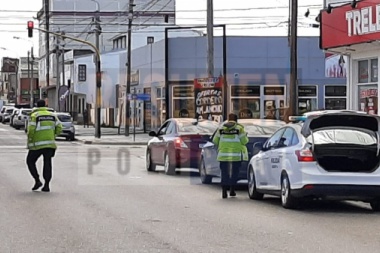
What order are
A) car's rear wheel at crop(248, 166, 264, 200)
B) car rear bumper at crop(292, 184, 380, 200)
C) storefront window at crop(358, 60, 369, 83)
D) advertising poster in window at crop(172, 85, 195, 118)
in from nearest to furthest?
1. car rear bumper at crop(292, 184, 380, 200)
2. car's rear wheel at crop(248, 166, 264, 200)
3. storefront window at crop(358, 60, 369, 83)
4. advertising poster in window at crop(172, 85, 195, 118)

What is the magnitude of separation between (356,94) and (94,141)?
1999 centimetres

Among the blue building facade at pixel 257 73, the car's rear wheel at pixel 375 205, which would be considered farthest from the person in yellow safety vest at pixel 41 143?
the blue building facade at pixel 257 73

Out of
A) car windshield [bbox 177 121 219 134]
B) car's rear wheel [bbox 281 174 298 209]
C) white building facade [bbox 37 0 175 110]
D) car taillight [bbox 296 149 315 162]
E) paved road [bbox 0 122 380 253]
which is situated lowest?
paved road [bbox 0 122 380 253]

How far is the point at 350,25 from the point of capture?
24.8 m

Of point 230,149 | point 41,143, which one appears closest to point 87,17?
point 41,143

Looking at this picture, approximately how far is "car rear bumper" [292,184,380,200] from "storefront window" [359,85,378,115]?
11831mm

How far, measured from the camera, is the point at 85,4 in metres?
96.2

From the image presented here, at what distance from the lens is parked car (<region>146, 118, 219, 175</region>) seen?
68.7 ft

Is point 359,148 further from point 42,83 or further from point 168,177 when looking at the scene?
point 42,83

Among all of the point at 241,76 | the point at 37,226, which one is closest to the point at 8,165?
the point at 37,226

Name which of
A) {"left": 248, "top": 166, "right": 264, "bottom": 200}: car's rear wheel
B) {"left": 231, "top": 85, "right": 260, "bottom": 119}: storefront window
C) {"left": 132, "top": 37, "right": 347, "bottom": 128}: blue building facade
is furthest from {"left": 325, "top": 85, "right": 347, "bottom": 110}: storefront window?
{"left": 248, "top": 166, "right": 264, "bottom": 200}: car's rear wheel

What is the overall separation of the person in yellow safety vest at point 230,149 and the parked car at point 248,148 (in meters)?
1.08

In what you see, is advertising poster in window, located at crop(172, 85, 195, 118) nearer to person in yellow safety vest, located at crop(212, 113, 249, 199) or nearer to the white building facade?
person in yellow safety vest, located at crop(212, 113, 249, 199)

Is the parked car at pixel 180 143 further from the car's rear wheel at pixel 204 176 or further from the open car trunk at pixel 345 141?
the open car trunk at pixel 345 141
